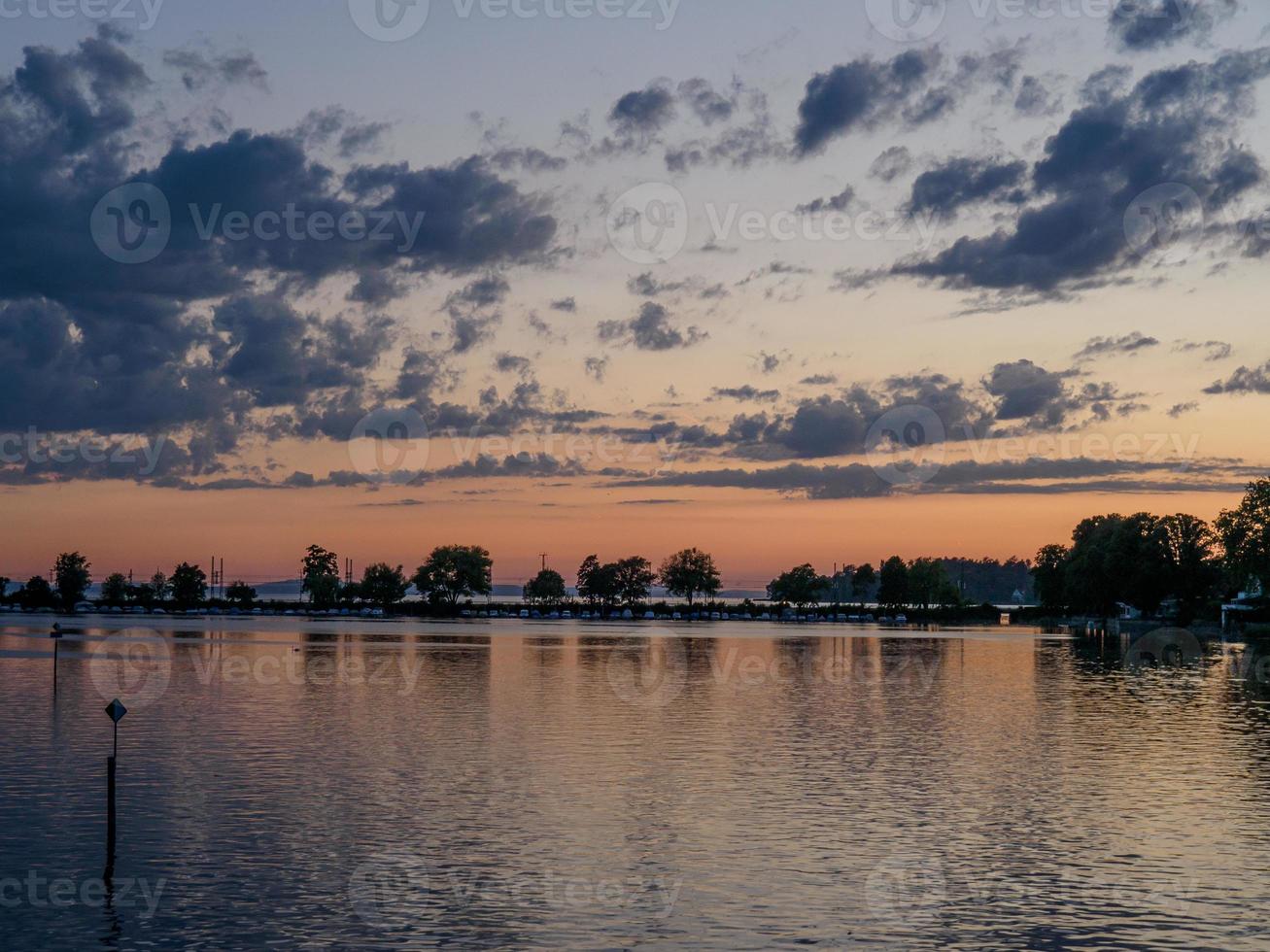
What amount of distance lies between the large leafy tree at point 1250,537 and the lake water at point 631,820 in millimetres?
97886

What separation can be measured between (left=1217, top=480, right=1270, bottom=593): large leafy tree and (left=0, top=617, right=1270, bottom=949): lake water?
9789 cm

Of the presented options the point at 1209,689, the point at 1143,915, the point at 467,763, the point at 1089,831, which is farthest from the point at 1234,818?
the point at 1209,689

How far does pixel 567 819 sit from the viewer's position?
112 feet

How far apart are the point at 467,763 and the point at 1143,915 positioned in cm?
2478

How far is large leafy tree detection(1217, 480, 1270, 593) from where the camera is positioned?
527ft

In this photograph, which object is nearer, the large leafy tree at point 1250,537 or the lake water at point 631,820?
the lake water at point 631,820

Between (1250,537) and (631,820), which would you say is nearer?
(631,820)

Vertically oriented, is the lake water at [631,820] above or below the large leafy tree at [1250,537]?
below

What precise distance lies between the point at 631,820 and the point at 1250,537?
150 m

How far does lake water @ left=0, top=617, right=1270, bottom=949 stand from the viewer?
24.5 metres

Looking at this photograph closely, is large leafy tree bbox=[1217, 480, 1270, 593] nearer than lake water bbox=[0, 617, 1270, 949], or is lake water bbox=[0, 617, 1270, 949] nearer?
lake water bbox=[0, 617, 1270, 949]

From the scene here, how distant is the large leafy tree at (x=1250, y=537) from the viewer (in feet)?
527

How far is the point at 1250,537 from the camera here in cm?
16250

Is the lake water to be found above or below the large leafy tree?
below
